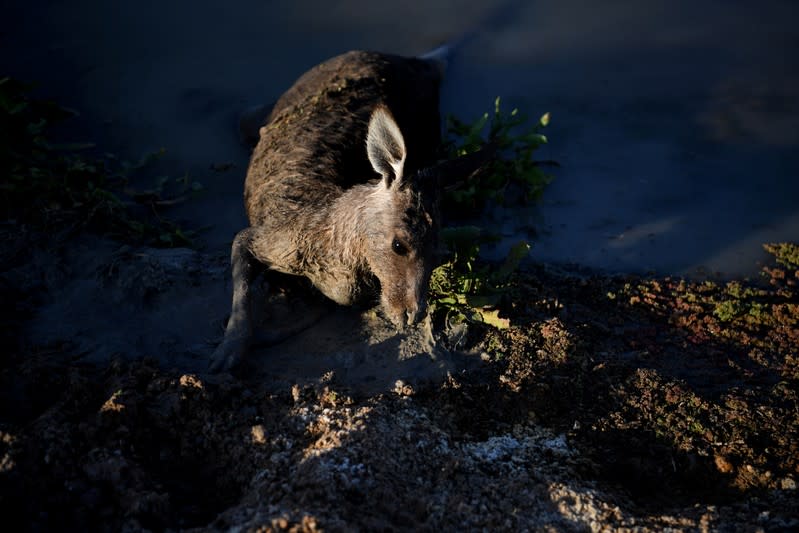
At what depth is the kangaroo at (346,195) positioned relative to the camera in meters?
3.68

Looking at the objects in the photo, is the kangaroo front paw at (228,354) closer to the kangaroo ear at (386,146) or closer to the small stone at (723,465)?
the kangaroo ear at (386,146)

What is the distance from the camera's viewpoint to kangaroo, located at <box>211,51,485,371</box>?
12.1ft

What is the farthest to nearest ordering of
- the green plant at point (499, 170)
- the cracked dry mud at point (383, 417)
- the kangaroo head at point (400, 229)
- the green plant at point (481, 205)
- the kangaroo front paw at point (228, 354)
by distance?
the green plant at point (499, 170) < the green plant at point (481, 205) < the kangaroo front paw at point (228, 354) < the kangaroo head at point (400, 229) < the cracked dry mud at point (383, 417)

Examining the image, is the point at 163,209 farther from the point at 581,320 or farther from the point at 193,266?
the point at 581,320

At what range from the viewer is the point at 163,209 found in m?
5.51

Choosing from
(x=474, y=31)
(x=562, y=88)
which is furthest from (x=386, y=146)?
(x=474, y=31)

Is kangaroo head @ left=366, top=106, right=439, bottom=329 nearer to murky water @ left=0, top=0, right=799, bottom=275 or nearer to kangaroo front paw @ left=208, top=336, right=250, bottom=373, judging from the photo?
kangaroo front paw @ left=208, top=336, right=250, bottom=373

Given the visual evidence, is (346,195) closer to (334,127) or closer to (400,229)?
(400,229)

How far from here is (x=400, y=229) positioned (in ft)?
11.9

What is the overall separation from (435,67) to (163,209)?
316cm

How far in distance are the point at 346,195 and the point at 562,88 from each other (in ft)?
13.8

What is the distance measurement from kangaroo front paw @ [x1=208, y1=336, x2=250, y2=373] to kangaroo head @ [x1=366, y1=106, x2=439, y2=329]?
892 mm

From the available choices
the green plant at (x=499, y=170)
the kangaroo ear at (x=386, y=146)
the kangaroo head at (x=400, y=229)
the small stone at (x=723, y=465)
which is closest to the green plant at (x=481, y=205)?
the green plant at (x=499, y=170)

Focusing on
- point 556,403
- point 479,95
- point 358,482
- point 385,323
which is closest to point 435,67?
point 479,95
